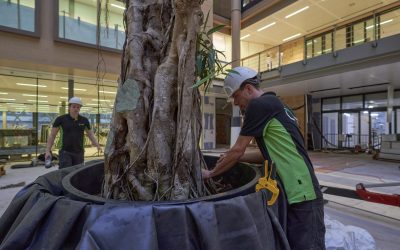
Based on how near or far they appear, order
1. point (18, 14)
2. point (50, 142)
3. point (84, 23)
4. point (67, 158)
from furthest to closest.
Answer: point (84, 23) → point (18, 14) → point (67, 158) → point (50, 142)

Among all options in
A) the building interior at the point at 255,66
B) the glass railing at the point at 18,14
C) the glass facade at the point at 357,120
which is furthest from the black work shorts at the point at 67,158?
the glass facade at the point at 357,120

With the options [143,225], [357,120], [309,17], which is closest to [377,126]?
[357,120]

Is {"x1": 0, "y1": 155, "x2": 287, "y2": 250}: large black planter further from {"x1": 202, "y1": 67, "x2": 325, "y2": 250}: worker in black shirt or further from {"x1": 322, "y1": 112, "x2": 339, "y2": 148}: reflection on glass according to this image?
{"x1": 322, "y1": 112, "x2": 339, "y2": 148}: reflection on glass

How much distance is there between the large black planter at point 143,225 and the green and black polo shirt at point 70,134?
3.10 m

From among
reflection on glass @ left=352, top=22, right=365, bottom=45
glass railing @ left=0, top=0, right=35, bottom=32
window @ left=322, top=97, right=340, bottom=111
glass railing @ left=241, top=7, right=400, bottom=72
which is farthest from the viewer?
window @ left=322, top=97, right=340, bottom=111

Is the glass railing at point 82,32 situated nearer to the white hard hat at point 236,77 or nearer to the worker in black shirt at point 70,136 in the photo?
the worker in black shirt at point 70,136

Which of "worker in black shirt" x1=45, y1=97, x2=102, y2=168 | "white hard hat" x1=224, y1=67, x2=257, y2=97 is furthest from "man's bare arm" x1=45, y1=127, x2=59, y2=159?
"white hard hat" x1=224, y1=67, x2=257, y2=97

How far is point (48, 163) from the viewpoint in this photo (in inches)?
131

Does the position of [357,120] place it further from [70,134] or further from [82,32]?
[70,134]

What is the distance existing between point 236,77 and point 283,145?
1.69 feet

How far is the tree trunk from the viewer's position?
1336mm

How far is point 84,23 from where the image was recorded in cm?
853

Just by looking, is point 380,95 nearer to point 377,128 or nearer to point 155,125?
point 377,128

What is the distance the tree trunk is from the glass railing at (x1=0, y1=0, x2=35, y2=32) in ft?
25.3
